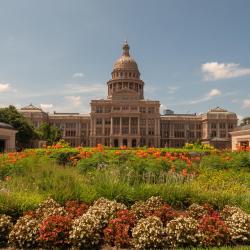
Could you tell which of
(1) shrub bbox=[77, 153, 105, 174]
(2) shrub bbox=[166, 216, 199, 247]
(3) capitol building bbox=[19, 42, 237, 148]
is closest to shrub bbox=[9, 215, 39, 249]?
(2) shrub bbox=[166, 216, 199, 247]

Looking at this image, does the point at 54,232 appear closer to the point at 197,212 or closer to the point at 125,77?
the point at 197,212

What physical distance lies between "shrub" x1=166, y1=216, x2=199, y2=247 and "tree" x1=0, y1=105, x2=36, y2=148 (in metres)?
49.4

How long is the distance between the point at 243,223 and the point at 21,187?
22.2 feet

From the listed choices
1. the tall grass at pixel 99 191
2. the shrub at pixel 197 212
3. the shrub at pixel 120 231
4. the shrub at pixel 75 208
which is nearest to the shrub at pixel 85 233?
the shrub at pixel 120 231

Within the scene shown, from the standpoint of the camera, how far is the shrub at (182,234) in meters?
6.91

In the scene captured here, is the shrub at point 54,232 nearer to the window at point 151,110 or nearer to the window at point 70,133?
the window at point 151,110

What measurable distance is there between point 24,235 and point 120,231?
2.27m

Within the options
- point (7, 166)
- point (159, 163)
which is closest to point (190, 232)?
point (159, 163)

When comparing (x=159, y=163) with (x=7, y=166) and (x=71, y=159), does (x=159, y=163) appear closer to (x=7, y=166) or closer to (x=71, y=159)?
(x=71, y=159)

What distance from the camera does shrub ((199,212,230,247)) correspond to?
273 inches

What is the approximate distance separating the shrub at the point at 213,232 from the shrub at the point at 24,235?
156 inches

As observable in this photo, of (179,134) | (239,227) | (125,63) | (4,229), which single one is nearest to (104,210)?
(4,229)

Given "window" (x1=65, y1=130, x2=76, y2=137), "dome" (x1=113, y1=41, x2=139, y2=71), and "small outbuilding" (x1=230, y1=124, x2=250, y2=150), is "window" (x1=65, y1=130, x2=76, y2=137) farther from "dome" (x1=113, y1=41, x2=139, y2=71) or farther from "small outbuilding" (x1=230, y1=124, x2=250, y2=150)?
"small outbuilding" (x1=230, y1=124, x2=250, y2=150)

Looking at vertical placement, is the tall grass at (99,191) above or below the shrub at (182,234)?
above
